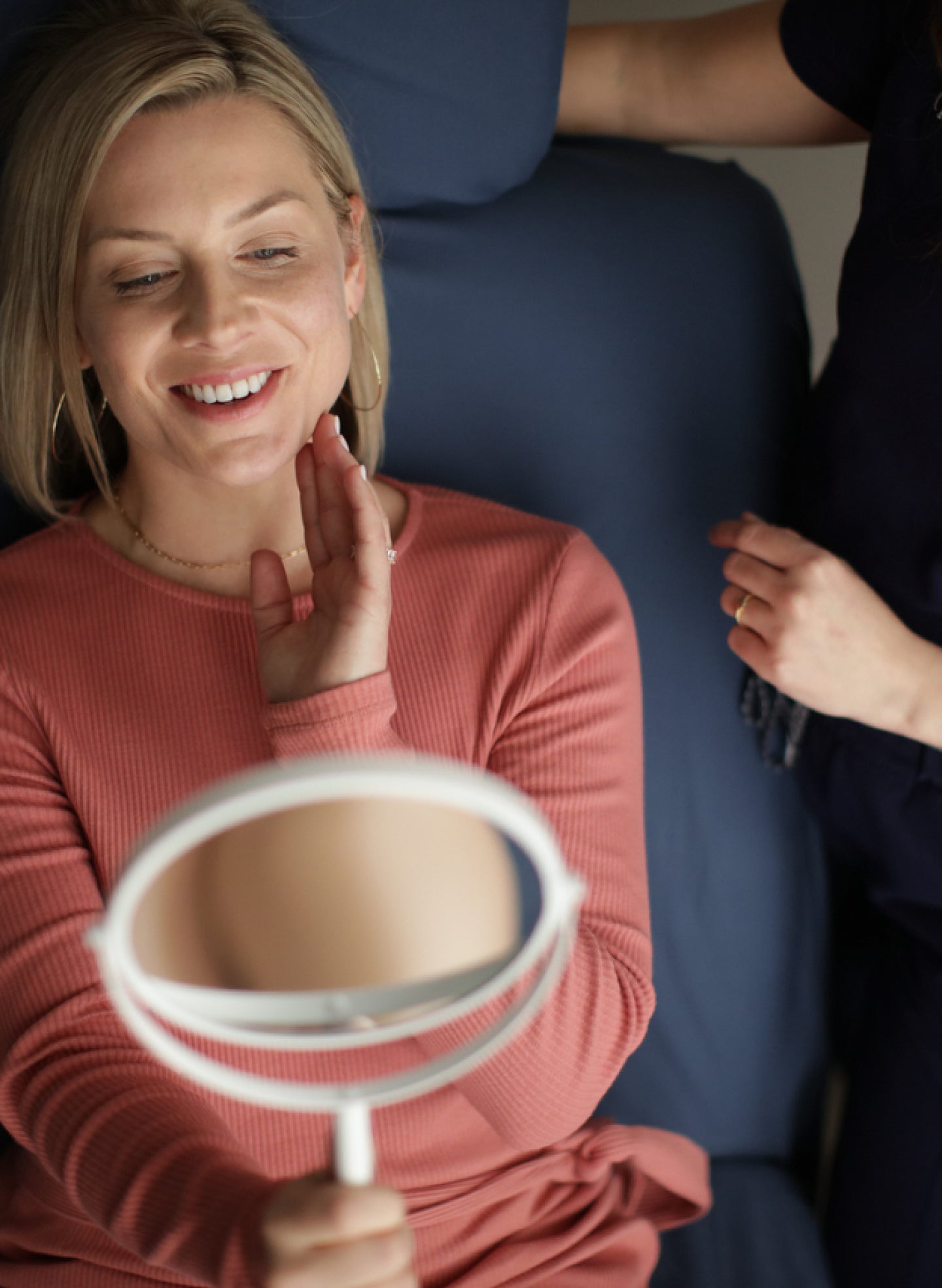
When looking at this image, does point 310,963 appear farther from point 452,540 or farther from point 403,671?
point 452,540

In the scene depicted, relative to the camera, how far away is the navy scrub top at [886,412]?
1.14 m

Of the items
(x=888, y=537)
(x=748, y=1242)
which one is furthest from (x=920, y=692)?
(x=748, y=1242)

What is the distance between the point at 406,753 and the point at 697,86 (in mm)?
871

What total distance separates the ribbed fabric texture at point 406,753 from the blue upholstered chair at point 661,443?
18 cm

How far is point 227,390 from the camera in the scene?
1.03 m

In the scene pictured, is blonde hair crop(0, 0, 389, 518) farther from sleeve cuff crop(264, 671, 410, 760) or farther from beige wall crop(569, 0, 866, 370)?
beige wall crop(569, 0, 866, 370)

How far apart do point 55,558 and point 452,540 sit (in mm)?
367

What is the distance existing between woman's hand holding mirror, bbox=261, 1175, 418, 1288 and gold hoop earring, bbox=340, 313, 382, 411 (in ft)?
2.64

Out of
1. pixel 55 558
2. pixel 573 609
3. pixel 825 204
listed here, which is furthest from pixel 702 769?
pixel 825 204

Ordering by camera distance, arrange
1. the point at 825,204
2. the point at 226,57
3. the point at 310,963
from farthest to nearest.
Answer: the point at 825,204, the point at 226,57, the point at 310,963

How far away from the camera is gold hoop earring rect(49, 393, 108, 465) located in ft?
3.86

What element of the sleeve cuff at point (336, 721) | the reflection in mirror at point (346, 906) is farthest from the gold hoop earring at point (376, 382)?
the reflection in mirror at point (346, 906)

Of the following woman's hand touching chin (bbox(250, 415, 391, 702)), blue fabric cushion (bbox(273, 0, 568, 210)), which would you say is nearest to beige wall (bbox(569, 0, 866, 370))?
blue fabric cushion (bbox(273, 0, 568, 210))

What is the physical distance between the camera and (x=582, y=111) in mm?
1451
